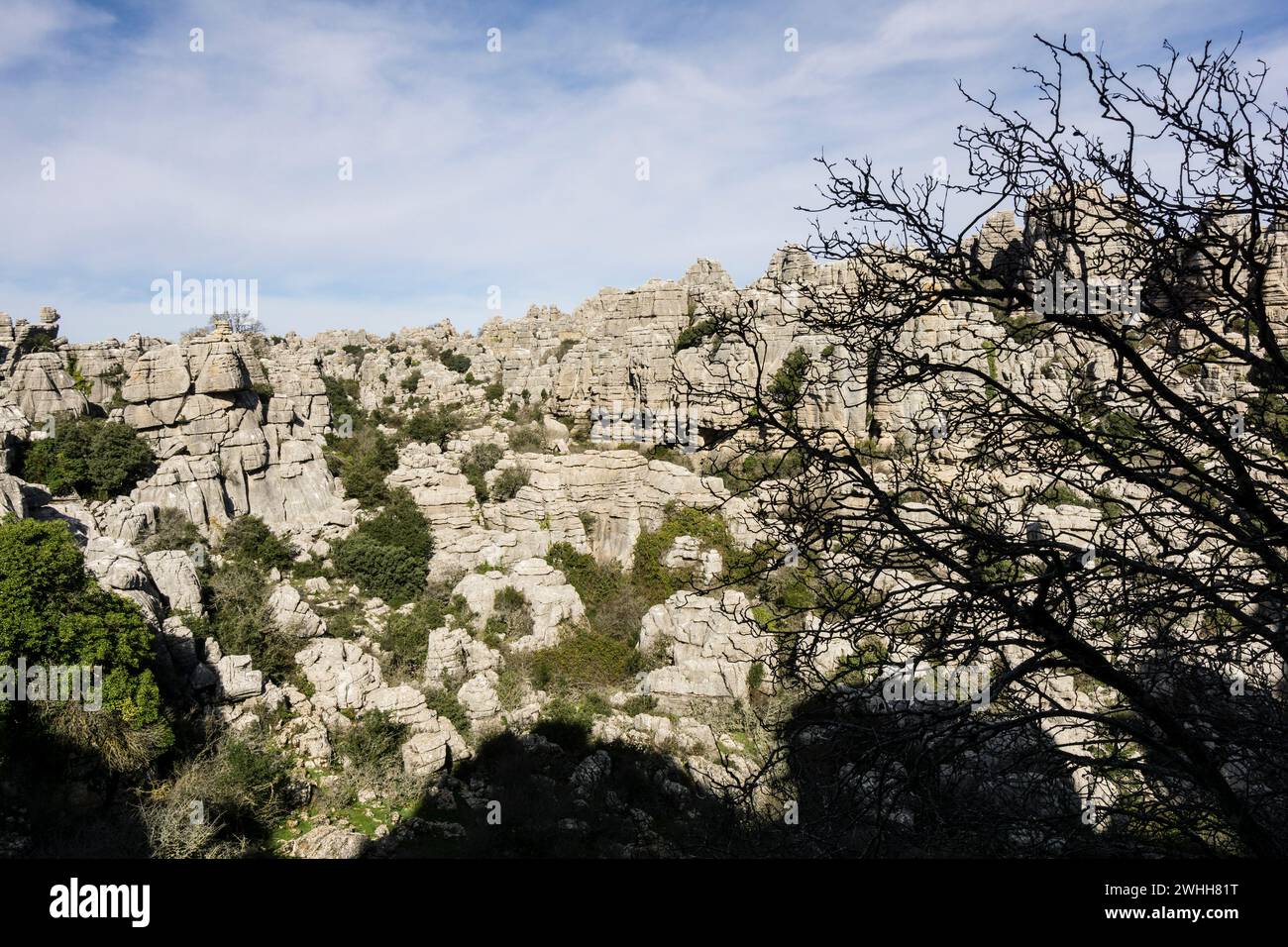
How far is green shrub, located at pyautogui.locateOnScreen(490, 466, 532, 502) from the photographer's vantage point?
23.1 meters

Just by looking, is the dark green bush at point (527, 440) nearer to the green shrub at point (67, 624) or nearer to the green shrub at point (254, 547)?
the green shrub at point (254, 547)

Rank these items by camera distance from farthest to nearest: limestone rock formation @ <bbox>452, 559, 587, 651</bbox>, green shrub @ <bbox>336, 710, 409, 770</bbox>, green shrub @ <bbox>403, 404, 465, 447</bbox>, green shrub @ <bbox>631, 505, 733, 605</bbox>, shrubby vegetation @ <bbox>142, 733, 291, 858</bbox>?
green shrub @ <bbox>403, 404, 465, 447</bbox>, green shrub @ <bbox>631, 505, 733, 605</bbox>, limestone rock formation @ <bbox>452, 559, 587, 651</bbox>, green shrub @ <bbox>336, 710, 409, 770</bbox>, shrubby vegetation @ <bbox>142, 733, 291, 858</bbox>

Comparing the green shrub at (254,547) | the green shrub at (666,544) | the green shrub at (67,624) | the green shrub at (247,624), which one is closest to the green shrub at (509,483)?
the green shrub at (666,544)

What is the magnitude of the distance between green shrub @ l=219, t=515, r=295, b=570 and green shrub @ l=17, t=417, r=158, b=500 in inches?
118

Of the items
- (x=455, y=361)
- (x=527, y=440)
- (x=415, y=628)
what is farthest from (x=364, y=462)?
(x=455, y=361)

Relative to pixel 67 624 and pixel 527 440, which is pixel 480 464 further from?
pixel 67 624

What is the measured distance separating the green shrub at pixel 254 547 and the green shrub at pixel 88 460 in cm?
300

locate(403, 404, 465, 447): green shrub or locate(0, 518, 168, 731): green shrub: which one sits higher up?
locate(403, 404, 465, 447): green shrub

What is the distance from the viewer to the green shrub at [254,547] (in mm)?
18969

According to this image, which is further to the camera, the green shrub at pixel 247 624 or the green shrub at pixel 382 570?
the green shrub at pixel 382 570

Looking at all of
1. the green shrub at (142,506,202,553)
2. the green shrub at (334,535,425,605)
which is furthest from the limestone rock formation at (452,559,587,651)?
the green shrub at (142,506,202,553)

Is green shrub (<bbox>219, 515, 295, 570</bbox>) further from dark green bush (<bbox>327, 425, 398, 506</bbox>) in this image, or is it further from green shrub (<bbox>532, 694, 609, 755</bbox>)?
green shrub (<bbox>532, 694, 609, 755</bbox>)
